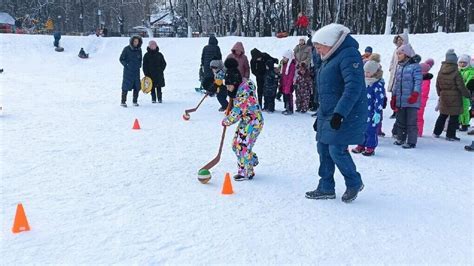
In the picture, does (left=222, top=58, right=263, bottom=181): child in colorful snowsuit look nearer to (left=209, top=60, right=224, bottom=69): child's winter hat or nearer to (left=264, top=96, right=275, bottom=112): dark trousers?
(left=209, top=60, right=224, bottom=69): child's winter hat

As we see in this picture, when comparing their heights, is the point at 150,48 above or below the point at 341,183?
above

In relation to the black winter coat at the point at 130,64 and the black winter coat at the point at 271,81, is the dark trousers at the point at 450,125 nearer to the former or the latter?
the black winter coat at the point at 271,81

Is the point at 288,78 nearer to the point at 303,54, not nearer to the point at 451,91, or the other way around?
the point at 303,54

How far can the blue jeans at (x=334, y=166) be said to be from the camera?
4.30 meters

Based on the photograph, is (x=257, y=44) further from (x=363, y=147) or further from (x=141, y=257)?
(x=141, y=257)

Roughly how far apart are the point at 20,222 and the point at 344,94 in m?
3.13

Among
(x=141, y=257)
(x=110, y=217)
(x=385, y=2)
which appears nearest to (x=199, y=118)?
(x=110, y=217)

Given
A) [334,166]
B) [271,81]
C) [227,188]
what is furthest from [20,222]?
[271,81]

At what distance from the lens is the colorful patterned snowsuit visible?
500 cm

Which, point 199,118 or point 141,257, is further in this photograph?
point 199,118

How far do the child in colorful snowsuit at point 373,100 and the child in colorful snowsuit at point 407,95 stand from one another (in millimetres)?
483

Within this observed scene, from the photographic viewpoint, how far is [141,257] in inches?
130

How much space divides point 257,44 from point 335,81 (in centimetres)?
1969

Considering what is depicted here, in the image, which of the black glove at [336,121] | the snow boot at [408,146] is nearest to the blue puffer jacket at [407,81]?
the snow boot at [408,146]
